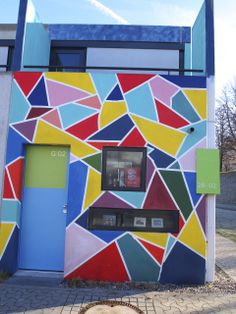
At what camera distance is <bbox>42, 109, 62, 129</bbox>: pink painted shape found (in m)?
7.44

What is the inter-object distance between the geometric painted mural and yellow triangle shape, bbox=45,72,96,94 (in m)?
0.02

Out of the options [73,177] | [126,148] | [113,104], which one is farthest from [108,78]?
[73,177]

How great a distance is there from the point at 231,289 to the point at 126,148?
10.0 ft

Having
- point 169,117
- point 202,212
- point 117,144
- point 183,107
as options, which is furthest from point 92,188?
point 183,107

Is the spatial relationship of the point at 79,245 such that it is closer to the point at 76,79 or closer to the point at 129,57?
the point at 76,79

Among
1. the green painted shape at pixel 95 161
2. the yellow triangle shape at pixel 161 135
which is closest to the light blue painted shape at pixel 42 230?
the green painted shape at pixel 95 161

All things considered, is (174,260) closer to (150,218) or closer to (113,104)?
(150,218)

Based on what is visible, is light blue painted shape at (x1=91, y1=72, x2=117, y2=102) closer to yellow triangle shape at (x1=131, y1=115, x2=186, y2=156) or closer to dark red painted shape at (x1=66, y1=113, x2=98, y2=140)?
dark red painted shape at (x1=66, y1=113, x2=98, y2=140)

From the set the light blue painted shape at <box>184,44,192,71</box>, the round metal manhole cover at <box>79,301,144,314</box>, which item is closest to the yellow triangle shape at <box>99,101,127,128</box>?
the light blue painted shape at <box>184,44,192,71</box>

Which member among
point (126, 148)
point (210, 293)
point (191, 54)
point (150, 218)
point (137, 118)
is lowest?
point (210, 293)

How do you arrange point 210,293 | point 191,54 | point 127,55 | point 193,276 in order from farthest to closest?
point 127,55 < point 191,54 < point 193,276 < point 210,293

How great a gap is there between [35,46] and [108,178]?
11.9 ft

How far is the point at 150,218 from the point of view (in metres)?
7.23

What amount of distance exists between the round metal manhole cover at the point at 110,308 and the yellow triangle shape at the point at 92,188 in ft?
6.27
